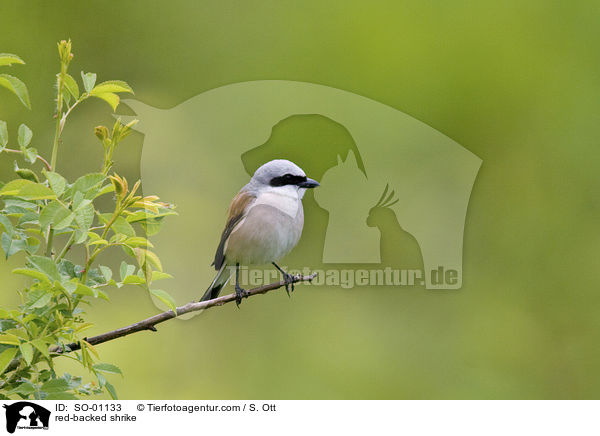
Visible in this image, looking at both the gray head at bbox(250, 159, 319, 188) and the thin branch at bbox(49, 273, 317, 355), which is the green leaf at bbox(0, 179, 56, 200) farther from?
the gray head at bbox(250, 159, 319, 188)

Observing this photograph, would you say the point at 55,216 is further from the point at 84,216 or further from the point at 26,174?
the point at 26,174

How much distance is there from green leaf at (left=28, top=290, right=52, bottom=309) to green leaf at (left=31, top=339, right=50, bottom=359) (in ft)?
0.17

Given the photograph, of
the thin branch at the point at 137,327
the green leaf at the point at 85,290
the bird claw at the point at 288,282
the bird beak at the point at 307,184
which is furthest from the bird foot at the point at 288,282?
the green leaf at the point at 85,290

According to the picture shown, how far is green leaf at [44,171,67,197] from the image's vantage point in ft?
3.09

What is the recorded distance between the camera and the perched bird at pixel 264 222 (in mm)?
1627

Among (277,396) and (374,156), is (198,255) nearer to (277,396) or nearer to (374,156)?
(277,396)

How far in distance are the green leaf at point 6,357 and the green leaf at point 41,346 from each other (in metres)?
0.05

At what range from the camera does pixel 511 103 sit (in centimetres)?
350

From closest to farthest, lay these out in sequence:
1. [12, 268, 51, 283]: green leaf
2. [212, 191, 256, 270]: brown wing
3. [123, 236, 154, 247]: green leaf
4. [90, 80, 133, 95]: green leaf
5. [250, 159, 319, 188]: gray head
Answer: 1. [12, 268, 51, 283]: green leaf
2. [123, 236, 154, 247]: green leaf
3. [90, 80, 133, 95]: green leaf
4. [250, 159, 319, 188]: gray head
5. [212, 191, 256, 270]: brown wing

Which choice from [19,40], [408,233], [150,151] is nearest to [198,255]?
[150,151]

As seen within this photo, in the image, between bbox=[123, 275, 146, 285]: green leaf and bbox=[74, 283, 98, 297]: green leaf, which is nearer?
bbox=[74, 283, 98, 297]: green leaf

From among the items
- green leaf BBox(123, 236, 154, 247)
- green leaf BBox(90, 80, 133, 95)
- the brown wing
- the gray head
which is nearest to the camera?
green leaf BBox(123, 236, 154, 247)

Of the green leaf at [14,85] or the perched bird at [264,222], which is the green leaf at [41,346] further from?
the perched bird at [264,222]

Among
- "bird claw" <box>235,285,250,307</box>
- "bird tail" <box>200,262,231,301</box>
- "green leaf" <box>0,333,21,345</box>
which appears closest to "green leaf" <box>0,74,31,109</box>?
"green leaf" <box>0,333,21,345</box>
